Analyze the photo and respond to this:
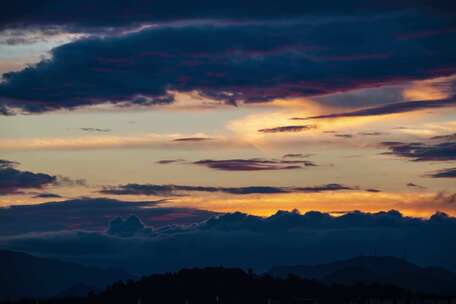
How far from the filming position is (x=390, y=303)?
198 metres

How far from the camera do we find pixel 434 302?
19438cm

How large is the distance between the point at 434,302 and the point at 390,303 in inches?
320
